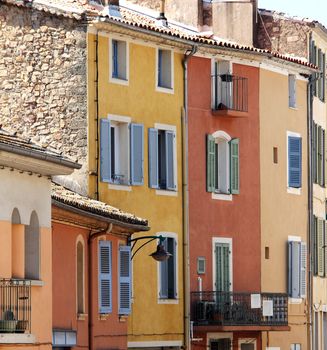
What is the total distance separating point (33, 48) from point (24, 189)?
17185 mm

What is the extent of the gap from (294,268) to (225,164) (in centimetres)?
560

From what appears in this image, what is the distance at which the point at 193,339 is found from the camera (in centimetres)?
5922

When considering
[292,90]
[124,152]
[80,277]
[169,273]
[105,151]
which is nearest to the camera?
[80,277]

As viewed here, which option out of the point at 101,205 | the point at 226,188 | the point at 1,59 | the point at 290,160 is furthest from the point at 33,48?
the point at 290,160

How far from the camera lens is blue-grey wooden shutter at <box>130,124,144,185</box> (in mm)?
55594

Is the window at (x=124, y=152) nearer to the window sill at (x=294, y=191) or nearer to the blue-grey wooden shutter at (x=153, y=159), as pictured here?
the blue-grey wooden shutter at (x=153, y=159)

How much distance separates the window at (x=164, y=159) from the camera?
57.0 m

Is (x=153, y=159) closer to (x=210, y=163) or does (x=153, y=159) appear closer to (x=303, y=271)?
(x=210, y=163)

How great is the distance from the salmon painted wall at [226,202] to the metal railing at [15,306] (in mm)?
22528

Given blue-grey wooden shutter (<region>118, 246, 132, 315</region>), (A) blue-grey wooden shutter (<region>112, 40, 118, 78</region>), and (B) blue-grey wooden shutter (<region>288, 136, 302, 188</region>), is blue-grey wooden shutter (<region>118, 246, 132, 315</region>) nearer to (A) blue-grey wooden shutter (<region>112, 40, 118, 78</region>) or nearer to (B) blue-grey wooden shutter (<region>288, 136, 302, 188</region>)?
(A) blue-grey wooden shutter (<region>112, 40, 118, 78</region>)

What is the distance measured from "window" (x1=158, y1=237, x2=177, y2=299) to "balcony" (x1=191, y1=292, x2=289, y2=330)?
126 cm

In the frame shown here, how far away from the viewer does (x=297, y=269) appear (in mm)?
65562

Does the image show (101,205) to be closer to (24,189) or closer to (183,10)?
(24,189)

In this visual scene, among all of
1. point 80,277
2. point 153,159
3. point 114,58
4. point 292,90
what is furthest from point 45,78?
point 292,90
